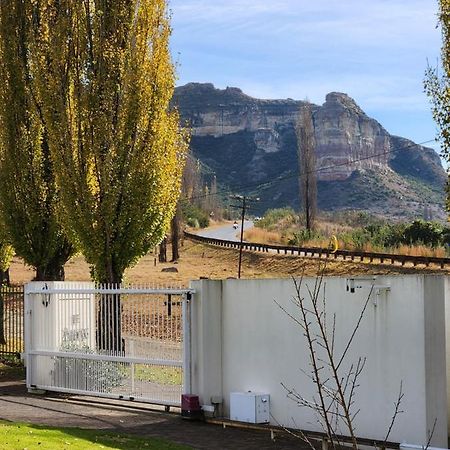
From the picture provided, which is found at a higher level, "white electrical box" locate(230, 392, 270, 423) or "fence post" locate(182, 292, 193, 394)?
"fence post" locate(182, 292, 193, 394)

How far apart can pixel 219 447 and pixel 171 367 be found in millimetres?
2858

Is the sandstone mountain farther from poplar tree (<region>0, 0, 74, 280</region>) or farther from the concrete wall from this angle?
the concrete wall

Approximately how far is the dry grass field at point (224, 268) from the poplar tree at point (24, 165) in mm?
15041

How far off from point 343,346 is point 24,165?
13408 mm

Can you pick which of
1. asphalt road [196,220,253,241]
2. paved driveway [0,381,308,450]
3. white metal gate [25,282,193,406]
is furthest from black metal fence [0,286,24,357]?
asphalt road [196,220,253,241]

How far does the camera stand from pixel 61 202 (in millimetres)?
20422

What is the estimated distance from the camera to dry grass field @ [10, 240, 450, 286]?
40938mm

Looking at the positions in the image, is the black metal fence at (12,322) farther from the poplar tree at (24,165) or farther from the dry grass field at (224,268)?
the dry grass field at (224,268)

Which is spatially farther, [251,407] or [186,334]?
[186,334]

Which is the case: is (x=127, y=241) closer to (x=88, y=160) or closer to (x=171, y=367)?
(x=88, y=160)

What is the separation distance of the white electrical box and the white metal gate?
42.2 inches

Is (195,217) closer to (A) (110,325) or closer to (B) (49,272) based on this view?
(B) (49,272)

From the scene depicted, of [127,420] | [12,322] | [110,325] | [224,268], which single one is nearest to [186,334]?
[127,420]

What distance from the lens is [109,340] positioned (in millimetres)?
14977
